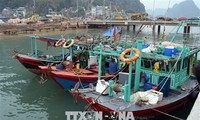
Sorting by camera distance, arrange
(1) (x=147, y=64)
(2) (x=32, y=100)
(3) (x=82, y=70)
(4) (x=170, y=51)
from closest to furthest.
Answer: (4) (x=170, y=51) < (1) (x=147, y=64) < (2) (x=32, y=100) < (3) (x=82, y=70)

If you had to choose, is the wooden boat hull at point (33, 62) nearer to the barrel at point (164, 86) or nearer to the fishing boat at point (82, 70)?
the fishing boat at point (82, 70)

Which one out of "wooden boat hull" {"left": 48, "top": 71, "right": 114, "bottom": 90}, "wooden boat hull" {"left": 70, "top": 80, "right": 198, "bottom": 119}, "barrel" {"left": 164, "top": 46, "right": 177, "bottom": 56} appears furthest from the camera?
"wooden boat hull" {"left": 48, "top": 71, "right": 114, "bottom": 90}

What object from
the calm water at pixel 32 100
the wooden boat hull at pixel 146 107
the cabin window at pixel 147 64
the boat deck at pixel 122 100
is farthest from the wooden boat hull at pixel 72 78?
the wooden boat hull at pixel 146 107

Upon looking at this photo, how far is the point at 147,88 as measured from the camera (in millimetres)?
11484

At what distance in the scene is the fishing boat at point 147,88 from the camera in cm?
997

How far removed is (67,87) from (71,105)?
162 cm

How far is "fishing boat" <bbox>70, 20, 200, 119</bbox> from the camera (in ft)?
32.7

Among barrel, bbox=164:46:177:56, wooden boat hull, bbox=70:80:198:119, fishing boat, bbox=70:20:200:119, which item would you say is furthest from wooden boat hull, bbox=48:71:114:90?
barrel, bbox=164:46:177:56

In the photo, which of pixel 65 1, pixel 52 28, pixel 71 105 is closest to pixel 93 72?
pixel 71 105

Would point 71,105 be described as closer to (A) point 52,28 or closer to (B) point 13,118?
(B) point 13,118

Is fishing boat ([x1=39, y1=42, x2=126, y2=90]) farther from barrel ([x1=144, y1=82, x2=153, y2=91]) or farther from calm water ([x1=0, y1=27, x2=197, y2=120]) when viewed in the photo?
barrel ([x1=144, y1=82, x2=153, y2=91])

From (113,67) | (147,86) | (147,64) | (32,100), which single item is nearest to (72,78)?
(113,67)

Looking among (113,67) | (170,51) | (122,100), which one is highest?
(170,51)

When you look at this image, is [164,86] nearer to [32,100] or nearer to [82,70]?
[82,70]
